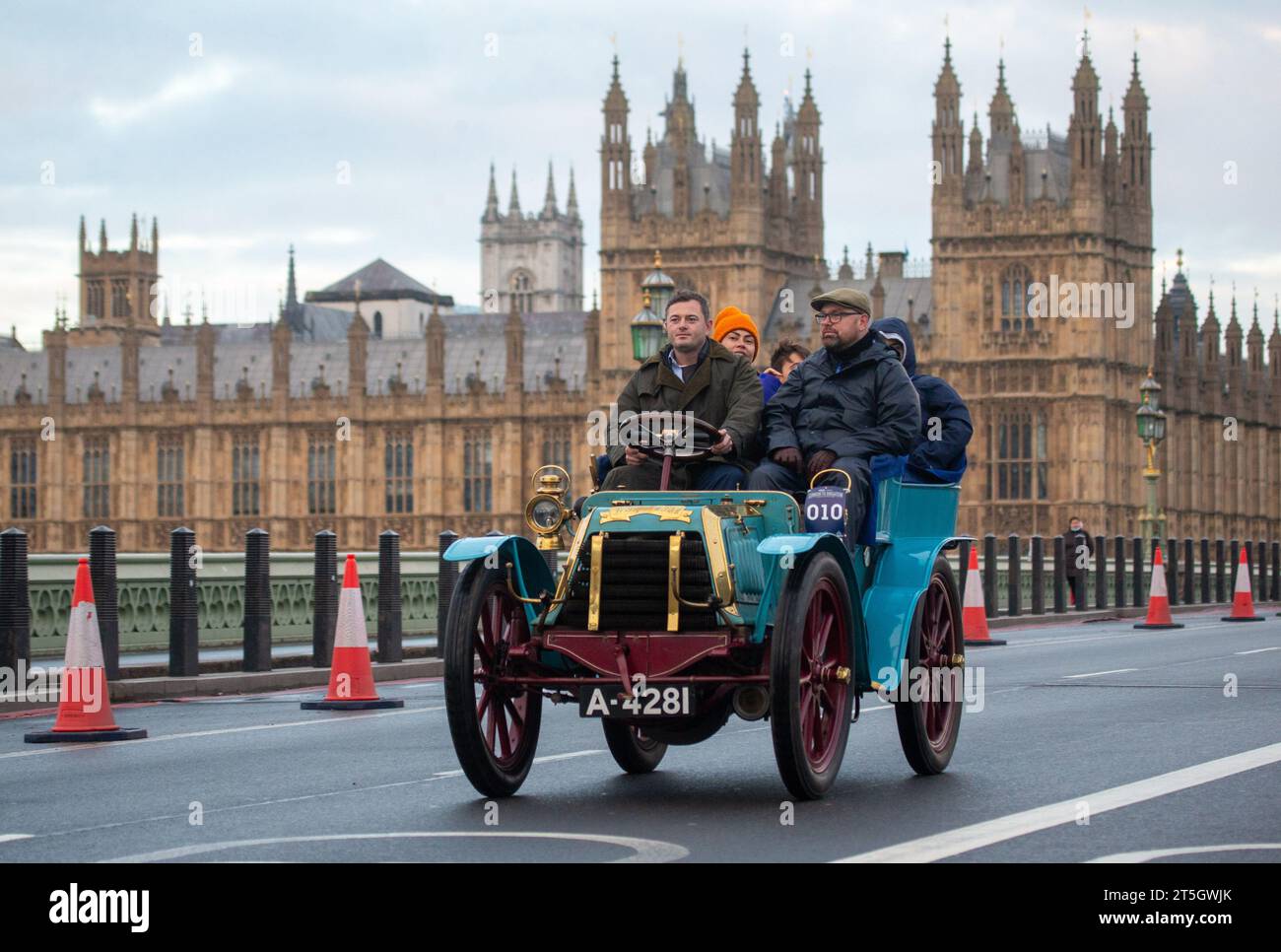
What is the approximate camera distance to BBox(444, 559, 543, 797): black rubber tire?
27.9 feet

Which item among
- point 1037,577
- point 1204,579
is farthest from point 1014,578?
point 1204,579

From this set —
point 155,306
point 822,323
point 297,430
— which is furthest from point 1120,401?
point 822,323

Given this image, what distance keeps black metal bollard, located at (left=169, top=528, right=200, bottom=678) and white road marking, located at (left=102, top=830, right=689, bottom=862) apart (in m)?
9.12

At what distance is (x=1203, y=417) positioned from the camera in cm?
8219

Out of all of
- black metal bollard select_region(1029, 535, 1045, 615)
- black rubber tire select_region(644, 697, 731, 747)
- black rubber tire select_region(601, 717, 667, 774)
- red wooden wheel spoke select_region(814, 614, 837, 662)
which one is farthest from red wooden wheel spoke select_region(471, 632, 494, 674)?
black metal bollard select_region(1029, 535, 1045, 615)

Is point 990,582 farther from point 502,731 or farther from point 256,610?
point 502,731

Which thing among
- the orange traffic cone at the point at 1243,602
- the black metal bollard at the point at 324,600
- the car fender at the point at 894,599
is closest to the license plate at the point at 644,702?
the car fender at the point at 894,599

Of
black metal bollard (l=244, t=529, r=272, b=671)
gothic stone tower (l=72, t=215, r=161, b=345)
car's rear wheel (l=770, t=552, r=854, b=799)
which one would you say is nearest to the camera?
car's rear wheel (l=770, t=552, r=854, b=799)

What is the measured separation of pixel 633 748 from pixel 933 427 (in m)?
1.96

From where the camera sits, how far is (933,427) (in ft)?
33.4

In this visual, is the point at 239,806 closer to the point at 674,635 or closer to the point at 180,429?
the point at 674,635

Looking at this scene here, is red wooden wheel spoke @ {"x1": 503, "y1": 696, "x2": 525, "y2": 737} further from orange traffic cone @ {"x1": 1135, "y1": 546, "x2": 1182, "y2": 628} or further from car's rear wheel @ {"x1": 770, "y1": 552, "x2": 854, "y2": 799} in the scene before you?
orange traffic cone @ {"x1": 1135, "y1": 546, "x2": 1182, "y2": 628}

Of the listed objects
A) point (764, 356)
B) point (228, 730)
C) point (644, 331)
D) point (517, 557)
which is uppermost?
point (764, 356)
